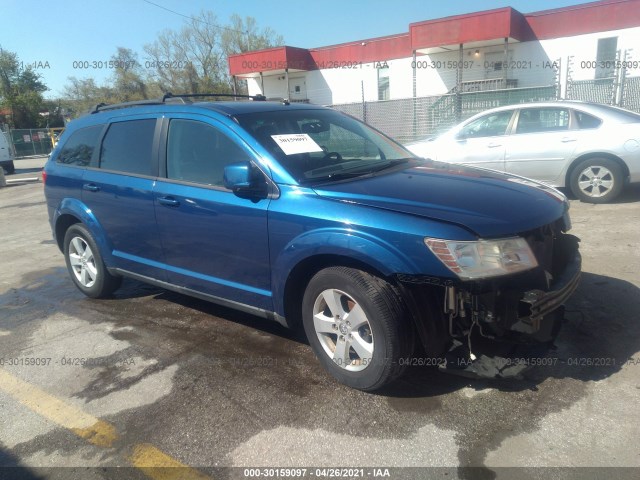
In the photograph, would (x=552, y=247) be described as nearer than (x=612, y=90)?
Yes

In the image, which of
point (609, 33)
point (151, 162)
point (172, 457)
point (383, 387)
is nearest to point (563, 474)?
point (383, 387)

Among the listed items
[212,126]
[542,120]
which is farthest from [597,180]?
[212,126]

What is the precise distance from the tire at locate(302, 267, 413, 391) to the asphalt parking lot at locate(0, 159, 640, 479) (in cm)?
19

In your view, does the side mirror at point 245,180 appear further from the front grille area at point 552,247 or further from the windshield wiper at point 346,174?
the front grille area at point 552,247

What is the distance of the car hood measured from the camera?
2760 mm

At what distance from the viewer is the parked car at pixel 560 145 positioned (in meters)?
7.27

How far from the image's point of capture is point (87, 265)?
5.02 m

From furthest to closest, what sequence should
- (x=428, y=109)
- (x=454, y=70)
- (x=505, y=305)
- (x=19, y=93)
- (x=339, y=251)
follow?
(x=19, y=93)
(x=454, y=70)
(x=428, y=109)
(x=339, y=251)
(x=505, y=305)

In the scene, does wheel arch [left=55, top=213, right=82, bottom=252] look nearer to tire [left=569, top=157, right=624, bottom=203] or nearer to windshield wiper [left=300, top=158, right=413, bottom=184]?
windshield wiper [left=300, top=158, right=413, bottom=184]

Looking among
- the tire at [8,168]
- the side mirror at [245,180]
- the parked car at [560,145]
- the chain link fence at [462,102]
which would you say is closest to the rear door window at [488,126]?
the parked car at [560,145]

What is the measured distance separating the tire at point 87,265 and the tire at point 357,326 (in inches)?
101

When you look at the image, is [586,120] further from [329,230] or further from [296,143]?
[329,230]

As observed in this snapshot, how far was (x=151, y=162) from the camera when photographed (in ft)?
13.5

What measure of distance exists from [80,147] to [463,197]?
387 cm
